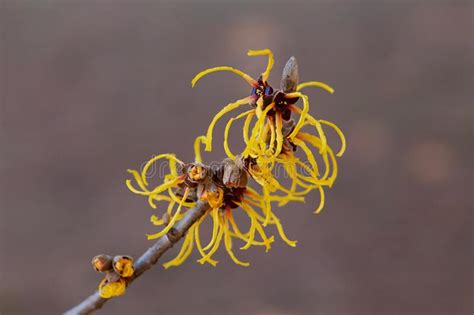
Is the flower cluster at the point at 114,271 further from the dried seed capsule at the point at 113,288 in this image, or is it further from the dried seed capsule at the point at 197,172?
the dried seed capsule at the point at 197,172

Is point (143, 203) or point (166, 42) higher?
point (166, 42)

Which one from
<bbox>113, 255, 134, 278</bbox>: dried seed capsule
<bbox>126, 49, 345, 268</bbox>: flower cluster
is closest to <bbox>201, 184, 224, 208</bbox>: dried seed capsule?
<bbox>126, 49, 345, 268</bbox>: flower cluster

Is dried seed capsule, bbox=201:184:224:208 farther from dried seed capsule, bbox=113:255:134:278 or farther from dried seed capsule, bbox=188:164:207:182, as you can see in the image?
dried seed capsule, bbox=113:255:134:278

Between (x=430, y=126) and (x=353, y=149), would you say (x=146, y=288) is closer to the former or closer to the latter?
(x=353, y=149)

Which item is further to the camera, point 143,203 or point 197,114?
point 197,114

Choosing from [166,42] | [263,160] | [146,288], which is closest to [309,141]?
[263,160]

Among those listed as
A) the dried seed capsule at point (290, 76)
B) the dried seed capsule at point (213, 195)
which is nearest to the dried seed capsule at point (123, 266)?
the dried seed capsule at point (213, 195)
